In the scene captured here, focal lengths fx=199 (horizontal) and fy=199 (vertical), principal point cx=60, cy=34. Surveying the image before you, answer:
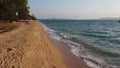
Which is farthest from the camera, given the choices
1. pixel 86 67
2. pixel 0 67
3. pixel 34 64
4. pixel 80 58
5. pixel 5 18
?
pixel 5 18

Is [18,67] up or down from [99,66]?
up

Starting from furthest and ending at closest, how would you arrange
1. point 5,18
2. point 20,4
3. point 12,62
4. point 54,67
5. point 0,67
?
point 20,4, point 5,18, point 54,67, point 12,62, point 0,67

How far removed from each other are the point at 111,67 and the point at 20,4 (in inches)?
1738

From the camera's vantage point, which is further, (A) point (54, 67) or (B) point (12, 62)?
(A) point (54, 67)

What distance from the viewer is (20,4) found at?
Result: 52875mm

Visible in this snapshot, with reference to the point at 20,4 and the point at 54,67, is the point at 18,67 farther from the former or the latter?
the point at 20,4

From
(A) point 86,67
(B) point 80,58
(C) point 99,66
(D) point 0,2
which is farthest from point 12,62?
(D) point 0,2

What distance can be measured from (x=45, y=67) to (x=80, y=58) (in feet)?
17.2

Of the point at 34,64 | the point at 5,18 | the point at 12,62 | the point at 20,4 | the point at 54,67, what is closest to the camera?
the point at 12,62

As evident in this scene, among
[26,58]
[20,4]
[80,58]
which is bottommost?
[80,58]

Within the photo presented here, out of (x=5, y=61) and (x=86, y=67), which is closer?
(x=5, y=61)

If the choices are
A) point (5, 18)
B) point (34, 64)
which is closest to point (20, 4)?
point (5, 18)

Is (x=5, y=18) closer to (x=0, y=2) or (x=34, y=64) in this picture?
(x=0, y=2)

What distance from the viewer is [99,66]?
39.7 feet
